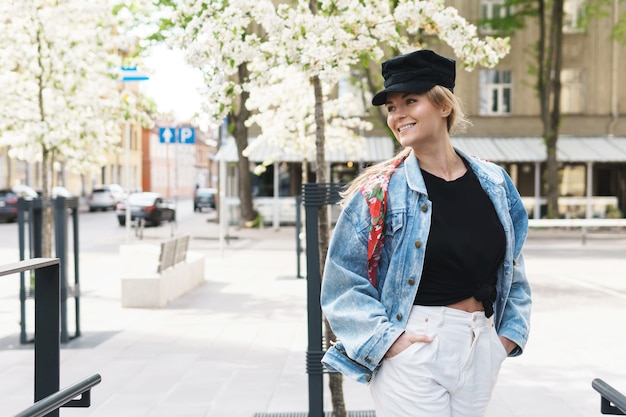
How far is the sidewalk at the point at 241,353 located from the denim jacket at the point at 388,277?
8.17 ft

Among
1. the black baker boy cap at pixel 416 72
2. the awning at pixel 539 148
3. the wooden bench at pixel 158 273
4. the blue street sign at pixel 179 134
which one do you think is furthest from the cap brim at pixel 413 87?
the awning at pixel 539 148

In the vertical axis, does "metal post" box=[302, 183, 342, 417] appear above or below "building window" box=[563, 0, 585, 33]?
below

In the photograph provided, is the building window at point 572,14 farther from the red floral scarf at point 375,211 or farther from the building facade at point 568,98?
the red floral scarf at point 375,211

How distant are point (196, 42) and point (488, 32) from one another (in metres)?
26.7

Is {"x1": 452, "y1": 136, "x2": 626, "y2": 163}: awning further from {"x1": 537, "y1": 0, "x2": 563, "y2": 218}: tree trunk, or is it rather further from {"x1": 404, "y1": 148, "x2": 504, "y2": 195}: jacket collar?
{"x1": 404, "y1": 148, "x2": 504, "y2": 195}: jacket collar

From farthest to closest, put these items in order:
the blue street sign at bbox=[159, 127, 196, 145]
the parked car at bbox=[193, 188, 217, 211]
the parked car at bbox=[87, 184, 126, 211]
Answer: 1. the parked car at bbox=[193, 188, 217, 211]
2. the parked car at bbox=[87, 184, 126, 211]
3. the blue street sign at bbox=[159, 127, 196, 145]

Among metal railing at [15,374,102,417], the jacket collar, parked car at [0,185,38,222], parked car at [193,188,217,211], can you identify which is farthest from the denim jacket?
parked car at [193,188,217,211]

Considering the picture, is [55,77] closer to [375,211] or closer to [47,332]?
[47,332]

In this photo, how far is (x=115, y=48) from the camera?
12977 millimetres

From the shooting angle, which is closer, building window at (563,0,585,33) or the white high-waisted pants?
the white high-waisted pants

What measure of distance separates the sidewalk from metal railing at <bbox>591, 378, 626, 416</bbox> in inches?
108

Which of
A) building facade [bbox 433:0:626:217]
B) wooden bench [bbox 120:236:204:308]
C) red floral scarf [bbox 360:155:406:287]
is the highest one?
building facade [bbox 433:0:626:217]

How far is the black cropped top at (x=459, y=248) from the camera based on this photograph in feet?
7.59

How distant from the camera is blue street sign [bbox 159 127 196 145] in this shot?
17.5 metres
